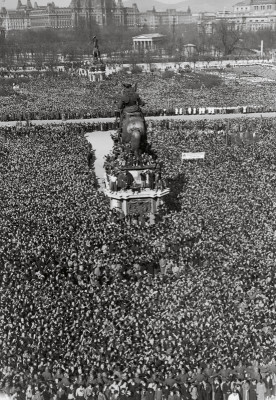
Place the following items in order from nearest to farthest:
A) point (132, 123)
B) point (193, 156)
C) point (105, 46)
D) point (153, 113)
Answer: point (132, 123), point (193, 156), point (153, 113), point (105, 46)

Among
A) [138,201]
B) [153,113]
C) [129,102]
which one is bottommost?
[153,113]

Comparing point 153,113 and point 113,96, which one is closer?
point 153,113

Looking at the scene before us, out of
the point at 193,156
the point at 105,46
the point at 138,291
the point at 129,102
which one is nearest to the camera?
the point at 138,291

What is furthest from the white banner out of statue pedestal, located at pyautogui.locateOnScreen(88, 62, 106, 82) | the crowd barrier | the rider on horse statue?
statue pedestal, located at pyautogui.locateOnScreen(88, 62, 106, 82)

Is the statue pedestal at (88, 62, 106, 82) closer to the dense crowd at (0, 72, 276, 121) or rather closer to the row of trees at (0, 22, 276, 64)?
the dense crowd at (0, 72, 276, 121)

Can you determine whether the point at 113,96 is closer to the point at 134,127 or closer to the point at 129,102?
the point at 129,102

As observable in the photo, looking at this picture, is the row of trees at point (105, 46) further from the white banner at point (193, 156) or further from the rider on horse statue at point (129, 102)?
the rider on horse statue at point (129, 102)

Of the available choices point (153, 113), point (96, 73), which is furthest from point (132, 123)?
point (96, 73)
